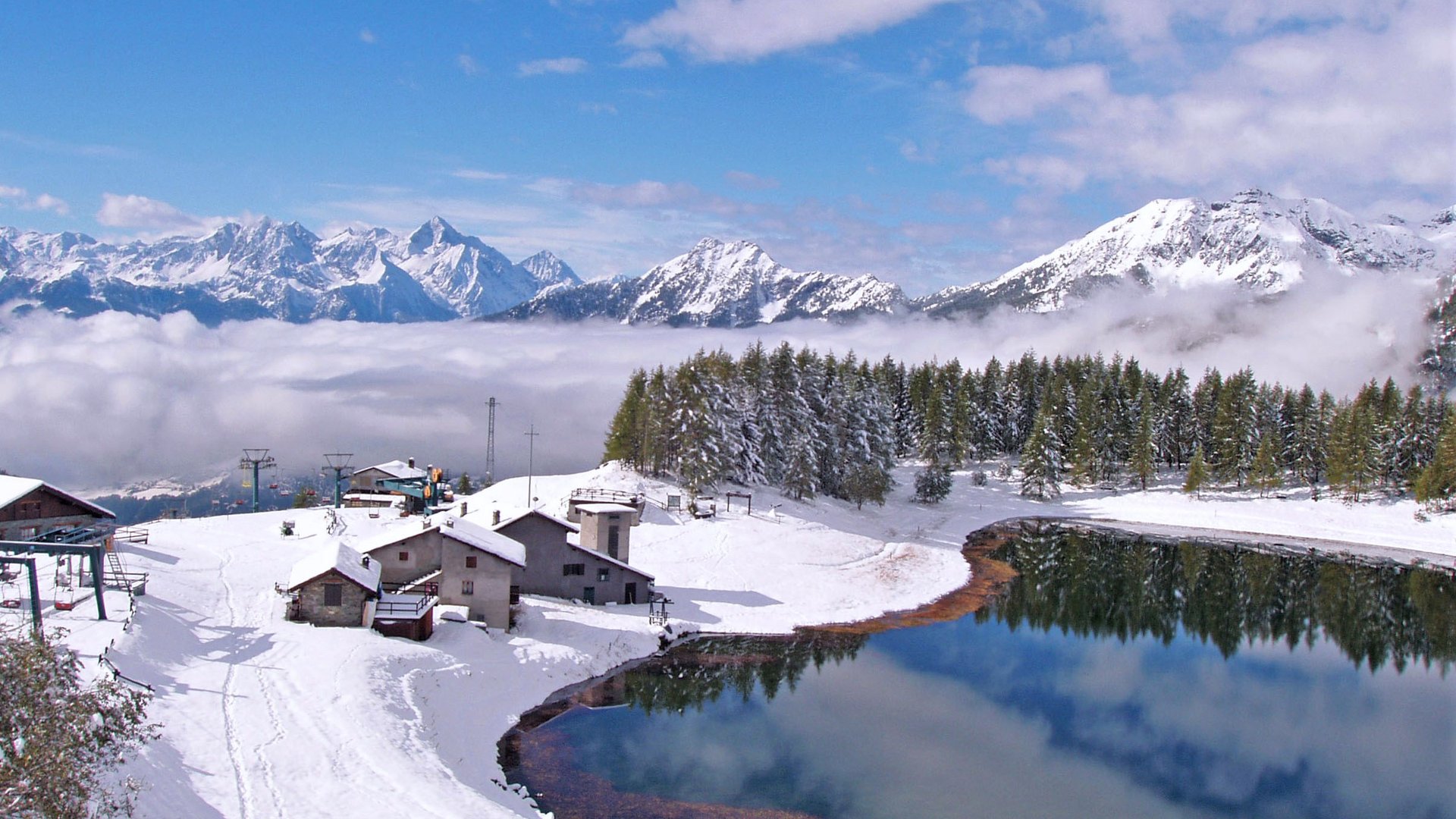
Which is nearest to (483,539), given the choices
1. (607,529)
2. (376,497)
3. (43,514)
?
(607,529)

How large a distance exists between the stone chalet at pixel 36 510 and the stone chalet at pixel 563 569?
2110 centimetres

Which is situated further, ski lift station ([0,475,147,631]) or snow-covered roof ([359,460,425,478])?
snow-covered roof ([359,460,425,478])

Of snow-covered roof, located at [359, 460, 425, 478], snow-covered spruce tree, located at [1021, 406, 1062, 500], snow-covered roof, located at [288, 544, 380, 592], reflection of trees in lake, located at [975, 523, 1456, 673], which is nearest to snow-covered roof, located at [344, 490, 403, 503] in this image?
snow-covered roof, located at [359, 460, 425, 478]

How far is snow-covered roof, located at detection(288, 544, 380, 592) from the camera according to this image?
4156 cm

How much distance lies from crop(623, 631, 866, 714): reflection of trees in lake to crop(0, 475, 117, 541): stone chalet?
28645 millimetres

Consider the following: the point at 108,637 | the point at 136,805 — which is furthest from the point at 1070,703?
the point at 108,637

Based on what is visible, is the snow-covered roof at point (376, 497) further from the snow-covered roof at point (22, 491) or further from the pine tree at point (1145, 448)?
the pine tree at point (1145, 448)

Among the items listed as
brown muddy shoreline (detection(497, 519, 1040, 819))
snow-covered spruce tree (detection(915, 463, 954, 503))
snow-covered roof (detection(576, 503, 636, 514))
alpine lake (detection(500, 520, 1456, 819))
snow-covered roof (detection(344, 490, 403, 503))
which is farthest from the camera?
snow-covered spruce tree (detection(915, 463, 954, 503))

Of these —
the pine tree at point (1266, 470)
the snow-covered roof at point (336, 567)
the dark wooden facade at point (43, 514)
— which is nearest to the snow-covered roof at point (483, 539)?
the snow-covered roof at point (336, 567)

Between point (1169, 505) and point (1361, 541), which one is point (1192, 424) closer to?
point (1169, 505)

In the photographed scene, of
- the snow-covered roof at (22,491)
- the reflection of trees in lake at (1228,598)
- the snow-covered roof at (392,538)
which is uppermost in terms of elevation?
the snow-covered roof at (22,491)

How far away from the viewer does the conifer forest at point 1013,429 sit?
9056 centimetres

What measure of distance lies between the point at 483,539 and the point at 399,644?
8.64m

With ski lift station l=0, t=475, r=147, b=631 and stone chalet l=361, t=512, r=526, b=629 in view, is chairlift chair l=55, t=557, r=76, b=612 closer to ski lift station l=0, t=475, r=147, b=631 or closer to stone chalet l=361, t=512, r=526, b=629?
ski lift station l=0, t=475, r=147, b=631
